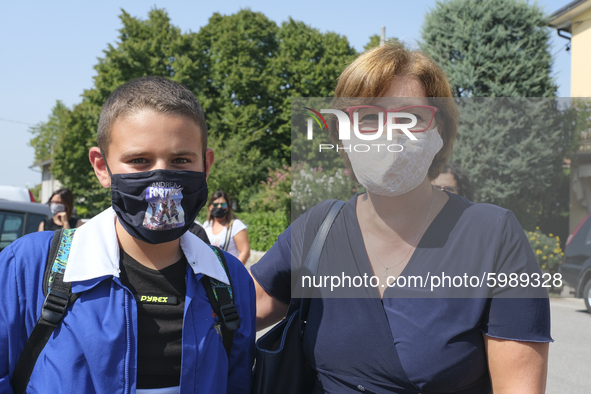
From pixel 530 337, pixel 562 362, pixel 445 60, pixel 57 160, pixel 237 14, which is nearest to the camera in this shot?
pixel 530 337

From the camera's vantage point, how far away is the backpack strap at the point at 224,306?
1.75 metres

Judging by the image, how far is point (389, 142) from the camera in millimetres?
1825

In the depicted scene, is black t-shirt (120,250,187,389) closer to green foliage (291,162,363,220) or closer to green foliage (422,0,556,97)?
green foliage (291,162,363,220)

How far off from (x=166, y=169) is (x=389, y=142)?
2.67ft

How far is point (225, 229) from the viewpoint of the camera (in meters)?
6.83

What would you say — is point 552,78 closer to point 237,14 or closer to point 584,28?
point 584,28

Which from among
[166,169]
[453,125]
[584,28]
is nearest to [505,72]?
[453,125]

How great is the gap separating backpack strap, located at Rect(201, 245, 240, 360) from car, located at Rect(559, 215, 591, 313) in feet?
16.7

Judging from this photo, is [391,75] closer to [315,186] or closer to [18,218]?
[315,186]

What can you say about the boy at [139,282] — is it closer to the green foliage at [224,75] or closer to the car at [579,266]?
the car at [579,266]

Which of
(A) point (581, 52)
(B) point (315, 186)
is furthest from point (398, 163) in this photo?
(A) point (581, 52)

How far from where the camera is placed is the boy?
1.52m

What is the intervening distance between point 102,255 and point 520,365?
140cm

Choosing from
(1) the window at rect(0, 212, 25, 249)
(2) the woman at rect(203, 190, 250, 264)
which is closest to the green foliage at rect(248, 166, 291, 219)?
(2) the woman at rect(203, 190, 250, 264)
